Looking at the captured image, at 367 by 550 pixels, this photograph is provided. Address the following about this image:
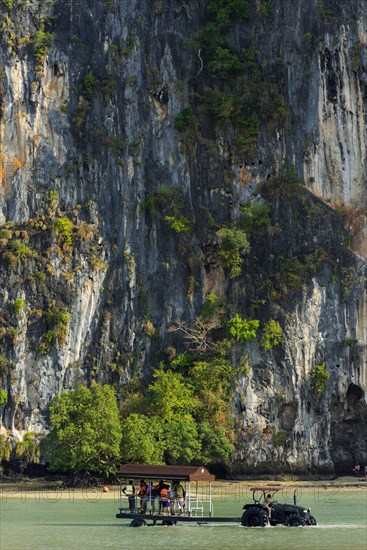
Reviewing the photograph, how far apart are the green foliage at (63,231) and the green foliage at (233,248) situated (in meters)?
6.87

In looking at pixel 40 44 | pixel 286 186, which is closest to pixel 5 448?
pixel 286 186

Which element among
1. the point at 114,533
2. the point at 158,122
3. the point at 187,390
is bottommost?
the point at 114,533

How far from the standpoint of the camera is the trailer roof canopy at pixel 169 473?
34.4 m

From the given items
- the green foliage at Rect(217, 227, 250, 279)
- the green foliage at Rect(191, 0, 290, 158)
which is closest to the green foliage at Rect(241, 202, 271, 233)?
the green foliage at Rect(217, 227, 250, 279)

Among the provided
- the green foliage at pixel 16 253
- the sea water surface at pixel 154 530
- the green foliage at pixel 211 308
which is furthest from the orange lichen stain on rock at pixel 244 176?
the sea water surface at pixel 154 530

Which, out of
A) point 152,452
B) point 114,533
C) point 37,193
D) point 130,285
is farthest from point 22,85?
point 114,533

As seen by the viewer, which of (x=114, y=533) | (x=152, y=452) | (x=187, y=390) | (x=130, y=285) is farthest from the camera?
(x=130, y=285)

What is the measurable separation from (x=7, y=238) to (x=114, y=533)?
26230mm

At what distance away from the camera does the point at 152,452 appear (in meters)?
49.0

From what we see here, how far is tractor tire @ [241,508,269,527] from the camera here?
33.7m

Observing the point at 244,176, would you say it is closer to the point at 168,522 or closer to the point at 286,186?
the point at 286,186

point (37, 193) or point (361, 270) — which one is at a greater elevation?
point (37, 193)

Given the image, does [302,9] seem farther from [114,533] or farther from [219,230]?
[114,533]

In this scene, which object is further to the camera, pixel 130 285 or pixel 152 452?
pixel 130 285
